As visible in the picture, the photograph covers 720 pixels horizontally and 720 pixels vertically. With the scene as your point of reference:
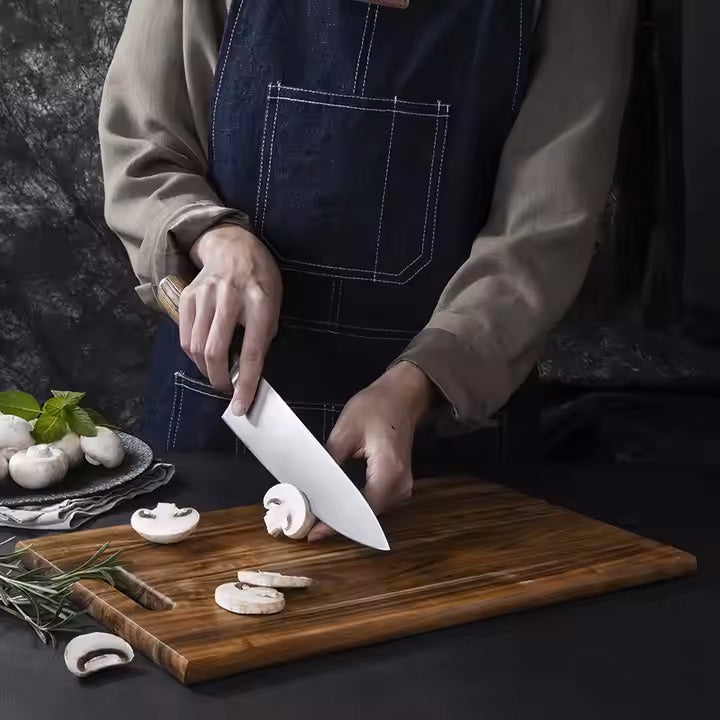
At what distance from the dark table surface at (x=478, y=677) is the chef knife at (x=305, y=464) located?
0.47ft

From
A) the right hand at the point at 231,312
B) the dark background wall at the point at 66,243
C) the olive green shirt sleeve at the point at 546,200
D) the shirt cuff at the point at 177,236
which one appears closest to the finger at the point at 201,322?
the right hand at the point at 231,312

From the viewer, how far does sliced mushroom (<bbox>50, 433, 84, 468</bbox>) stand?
1.09m

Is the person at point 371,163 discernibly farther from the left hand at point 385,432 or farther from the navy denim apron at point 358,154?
the left hand at point 385,432

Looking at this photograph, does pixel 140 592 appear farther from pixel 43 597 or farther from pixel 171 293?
pixel 171 293

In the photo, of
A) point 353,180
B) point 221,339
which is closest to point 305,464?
point 221,339

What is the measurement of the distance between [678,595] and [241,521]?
36 cm

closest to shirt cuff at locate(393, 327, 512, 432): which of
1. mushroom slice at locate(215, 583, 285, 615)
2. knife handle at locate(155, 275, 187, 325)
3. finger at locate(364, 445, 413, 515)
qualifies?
finger at locate(364, 445, 413, 515)

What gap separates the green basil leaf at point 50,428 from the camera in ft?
3.61

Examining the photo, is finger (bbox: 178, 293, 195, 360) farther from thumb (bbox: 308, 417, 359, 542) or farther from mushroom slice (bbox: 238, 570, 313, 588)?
mushroom slice (bbox: 238, 570, 313, 588)

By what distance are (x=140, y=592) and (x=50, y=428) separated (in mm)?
289

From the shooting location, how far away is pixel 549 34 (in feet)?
4.14

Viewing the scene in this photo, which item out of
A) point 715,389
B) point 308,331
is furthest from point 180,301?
point 715,389

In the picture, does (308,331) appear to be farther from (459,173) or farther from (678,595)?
(678,595)

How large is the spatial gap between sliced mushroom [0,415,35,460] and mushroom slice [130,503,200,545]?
0.18 meters
